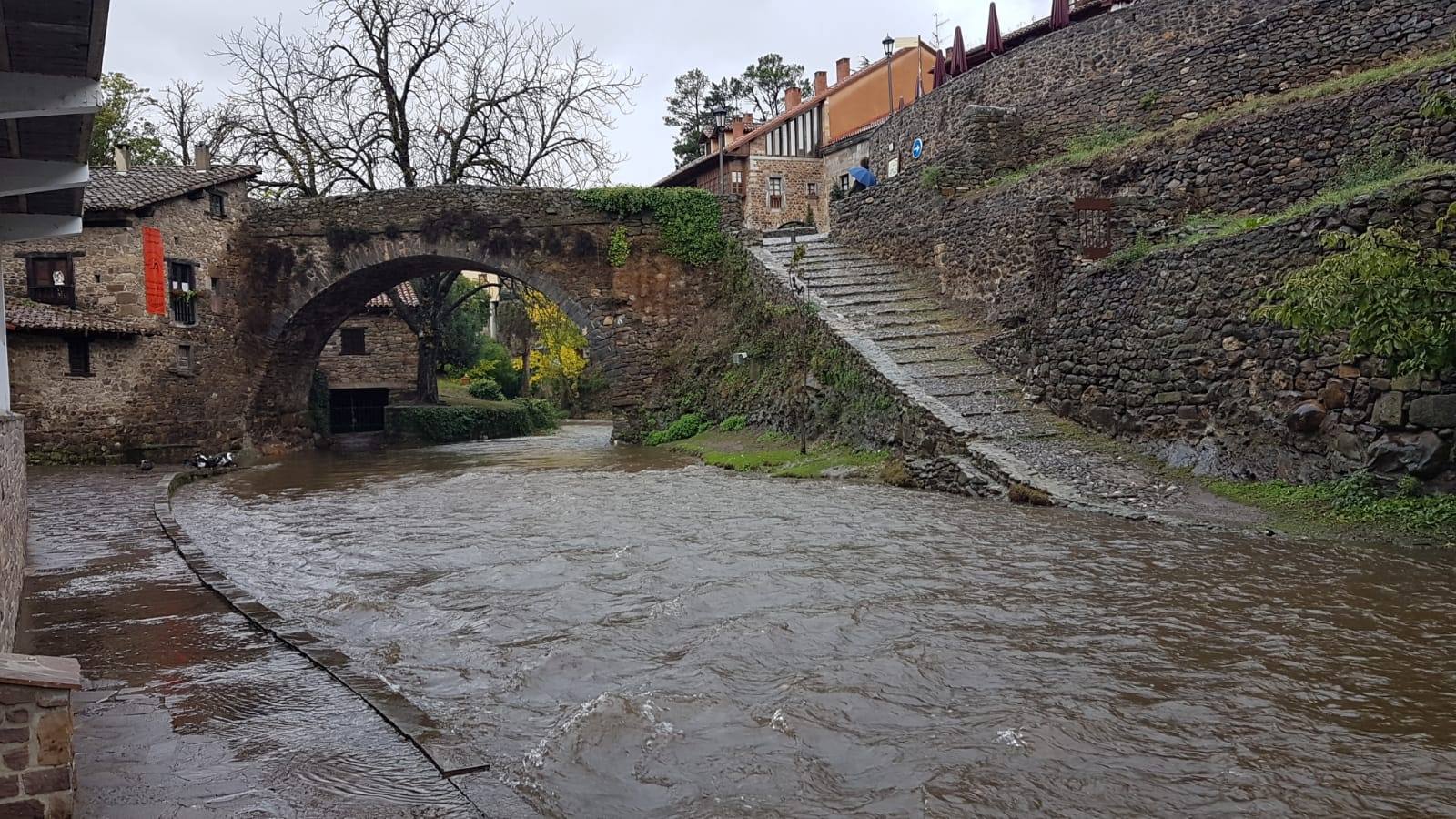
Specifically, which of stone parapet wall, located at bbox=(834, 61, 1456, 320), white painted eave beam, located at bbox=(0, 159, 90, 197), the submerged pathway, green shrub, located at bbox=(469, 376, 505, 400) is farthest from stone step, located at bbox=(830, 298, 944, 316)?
green shrub, located at bbox=(469, 376, 505, 400)

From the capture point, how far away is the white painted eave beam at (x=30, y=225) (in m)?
8.59

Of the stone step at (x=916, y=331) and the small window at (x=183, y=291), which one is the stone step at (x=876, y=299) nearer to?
the stone step at (x=916, y=331)

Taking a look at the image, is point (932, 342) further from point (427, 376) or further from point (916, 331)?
point (427, 376)

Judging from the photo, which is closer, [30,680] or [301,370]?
[30,680]

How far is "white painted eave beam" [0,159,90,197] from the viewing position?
7430 mm

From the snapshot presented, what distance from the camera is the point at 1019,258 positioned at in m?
15.7

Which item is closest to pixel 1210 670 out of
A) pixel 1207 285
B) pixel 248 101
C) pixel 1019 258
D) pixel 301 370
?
pixel 1207 285

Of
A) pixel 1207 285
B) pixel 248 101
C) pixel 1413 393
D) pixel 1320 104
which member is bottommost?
pixel 1413 393

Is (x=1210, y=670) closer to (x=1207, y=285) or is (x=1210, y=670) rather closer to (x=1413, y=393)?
(x=1413, y=393)

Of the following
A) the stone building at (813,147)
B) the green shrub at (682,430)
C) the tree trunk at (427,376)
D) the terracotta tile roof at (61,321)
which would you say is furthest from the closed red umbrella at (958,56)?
the terracotta tile roof at (61,321)

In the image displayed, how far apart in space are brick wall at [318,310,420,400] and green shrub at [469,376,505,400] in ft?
8.97

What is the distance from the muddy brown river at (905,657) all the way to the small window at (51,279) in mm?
11635

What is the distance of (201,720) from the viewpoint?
477cm

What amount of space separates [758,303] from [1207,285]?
9.56 m
